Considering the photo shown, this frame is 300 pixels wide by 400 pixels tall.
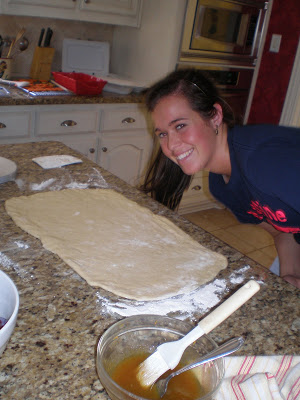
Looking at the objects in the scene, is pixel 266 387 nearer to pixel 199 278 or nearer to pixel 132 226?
pixel 199 278

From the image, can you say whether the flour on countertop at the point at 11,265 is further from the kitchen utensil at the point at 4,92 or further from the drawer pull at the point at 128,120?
the drawer pull at the point at 128,120

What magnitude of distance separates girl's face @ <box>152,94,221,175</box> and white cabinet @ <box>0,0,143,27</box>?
158cm

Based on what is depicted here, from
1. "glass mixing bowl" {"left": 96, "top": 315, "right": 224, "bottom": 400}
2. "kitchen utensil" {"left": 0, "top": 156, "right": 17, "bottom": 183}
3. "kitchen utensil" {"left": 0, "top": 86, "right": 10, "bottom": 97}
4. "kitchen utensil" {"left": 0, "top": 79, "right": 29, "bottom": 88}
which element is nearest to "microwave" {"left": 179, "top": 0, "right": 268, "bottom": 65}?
"kitchen utensil" {"left": 0, "top": 79, "right": 29, "bottom": 88}

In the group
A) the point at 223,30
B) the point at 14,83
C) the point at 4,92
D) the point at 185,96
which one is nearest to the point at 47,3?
the point at 14,83

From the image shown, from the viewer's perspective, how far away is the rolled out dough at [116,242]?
82 centimetres

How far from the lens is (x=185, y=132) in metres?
1.20

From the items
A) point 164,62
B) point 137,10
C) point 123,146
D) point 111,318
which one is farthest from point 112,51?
point 111,318

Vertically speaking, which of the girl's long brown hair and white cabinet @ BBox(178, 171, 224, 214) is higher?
the girl's long brown hair

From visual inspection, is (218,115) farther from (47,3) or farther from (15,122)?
(47,3)

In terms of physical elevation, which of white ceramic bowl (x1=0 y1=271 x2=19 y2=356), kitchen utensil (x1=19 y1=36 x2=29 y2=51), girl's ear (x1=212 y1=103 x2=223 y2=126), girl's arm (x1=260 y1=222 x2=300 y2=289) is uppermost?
kitchen utensil (x1=19 y1=36 x2=29 y2=51)

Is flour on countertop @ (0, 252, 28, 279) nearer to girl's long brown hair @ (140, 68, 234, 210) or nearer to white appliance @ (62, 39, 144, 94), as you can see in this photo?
girl's long brown hair @ (140, 68, 234, 210)

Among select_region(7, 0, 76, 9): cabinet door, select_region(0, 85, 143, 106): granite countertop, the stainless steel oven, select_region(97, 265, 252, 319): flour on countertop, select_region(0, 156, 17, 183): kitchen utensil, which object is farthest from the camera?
the stainless steel oven

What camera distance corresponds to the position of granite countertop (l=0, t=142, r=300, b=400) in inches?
21.8

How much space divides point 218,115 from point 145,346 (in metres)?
0.87
